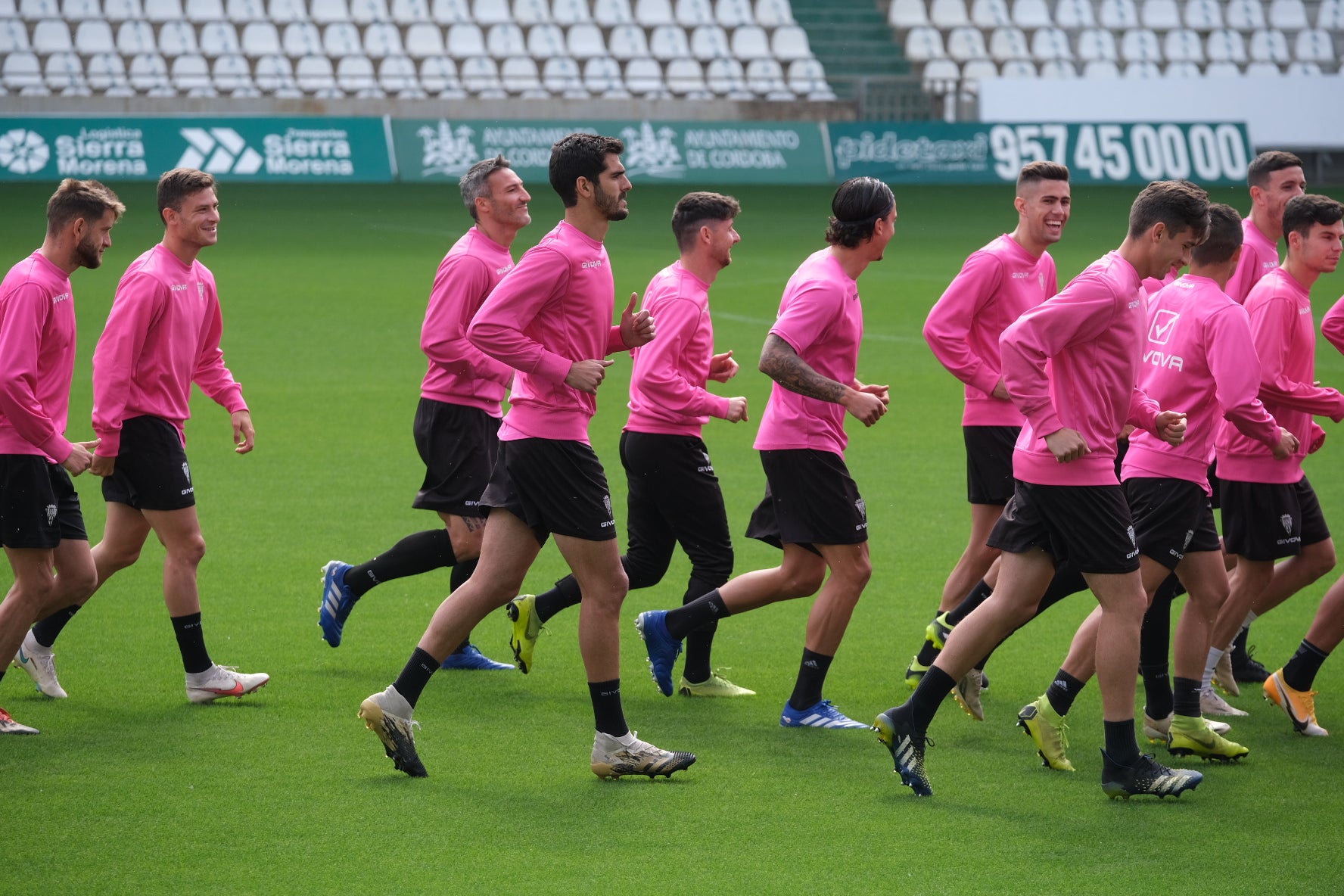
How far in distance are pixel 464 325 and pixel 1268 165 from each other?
3826 millimetres

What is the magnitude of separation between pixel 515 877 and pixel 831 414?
244 centimetres

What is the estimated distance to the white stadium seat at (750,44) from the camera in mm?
33156

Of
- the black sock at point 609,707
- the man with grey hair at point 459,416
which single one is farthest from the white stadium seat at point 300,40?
the black sock at point 609,707

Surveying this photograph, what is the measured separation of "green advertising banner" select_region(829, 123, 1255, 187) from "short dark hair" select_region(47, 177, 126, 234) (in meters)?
23.3

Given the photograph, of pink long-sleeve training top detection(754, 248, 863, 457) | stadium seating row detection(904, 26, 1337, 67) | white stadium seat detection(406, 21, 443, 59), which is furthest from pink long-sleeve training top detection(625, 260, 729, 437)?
stadium seating row detection(904, 26, 1337, 67)

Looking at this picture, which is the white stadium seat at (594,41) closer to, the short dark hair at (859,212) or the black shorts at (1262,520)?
the short dark hair at (859,212)

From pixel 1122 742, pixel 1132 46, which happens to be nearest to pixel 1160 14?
pixel 1132 46

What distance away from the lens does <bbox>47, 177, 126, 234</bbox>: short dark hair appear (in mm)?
6090

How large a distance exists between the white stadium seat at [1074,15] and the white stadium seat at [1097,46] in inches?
16.0

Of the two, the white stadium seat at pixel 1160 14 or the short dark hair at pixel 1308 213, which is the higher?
the white stadium seat at pixel 1160 14

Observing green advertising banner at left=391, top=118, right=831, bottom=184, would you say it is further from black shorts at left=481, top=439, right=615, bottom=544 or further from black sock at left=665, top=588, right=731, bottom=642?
black shorts at left=481, top=439, right=615, bottom=544

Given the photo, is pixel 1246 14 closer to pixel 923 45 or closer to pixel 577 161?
pixel 923 45

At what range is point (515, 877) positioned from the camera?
4.73 m

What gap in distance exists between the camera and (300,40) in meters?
31.2
